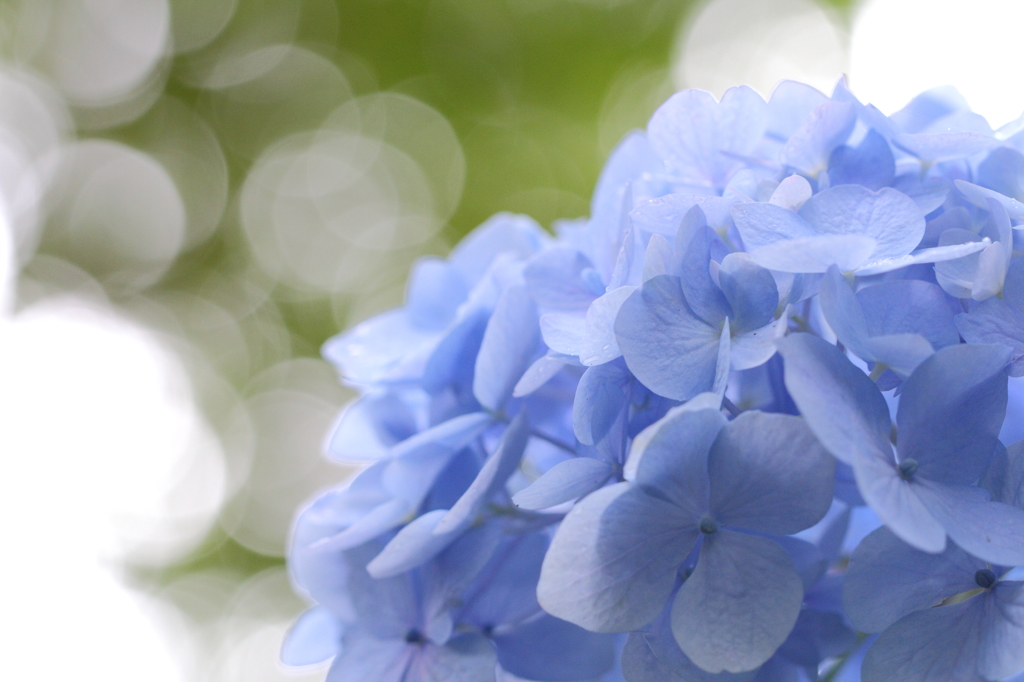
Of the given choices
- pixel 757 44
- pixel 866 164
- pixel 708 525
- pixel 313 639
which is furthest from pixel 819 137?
pixel 757 44

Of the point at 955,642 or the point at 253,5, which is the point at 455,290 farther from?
the point at 253,5

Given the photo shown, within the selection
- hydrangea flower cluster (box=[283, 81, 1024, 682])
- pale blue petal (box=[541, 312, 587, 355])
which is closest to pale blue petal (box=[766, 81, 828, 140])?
hydrangea flower cluster (box=[283, 81, 1024, 682])

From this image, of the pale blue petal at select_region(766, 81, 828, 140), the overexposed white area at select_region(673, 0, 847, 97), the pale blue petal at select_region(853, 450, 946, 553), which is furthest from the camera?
the overexposed white area at select_region(673, 0, 847, 97)

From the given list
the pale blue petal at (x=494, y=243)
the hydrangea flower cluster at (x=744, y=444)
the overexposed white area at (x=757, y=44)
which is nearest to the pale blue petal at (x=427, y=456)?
the hydrangea flower cluster at (x=744, y=444)

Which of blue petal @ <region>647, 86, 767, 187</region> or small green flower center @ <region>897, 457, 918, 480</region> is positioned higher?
blue petal @ <region>647, 86, 767, 187</region>

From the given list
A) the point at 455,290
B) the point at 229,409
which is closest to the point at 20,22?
the point at 229,409

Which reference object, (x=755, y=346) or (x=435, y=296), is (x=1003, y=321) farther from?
(x=435, y=296)

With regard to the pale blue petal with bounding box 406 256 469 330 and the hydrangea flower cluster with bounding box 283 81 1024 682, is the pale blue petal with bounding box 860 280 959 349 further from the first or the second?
the pale blue petal with bounding box 406 256 469 330
